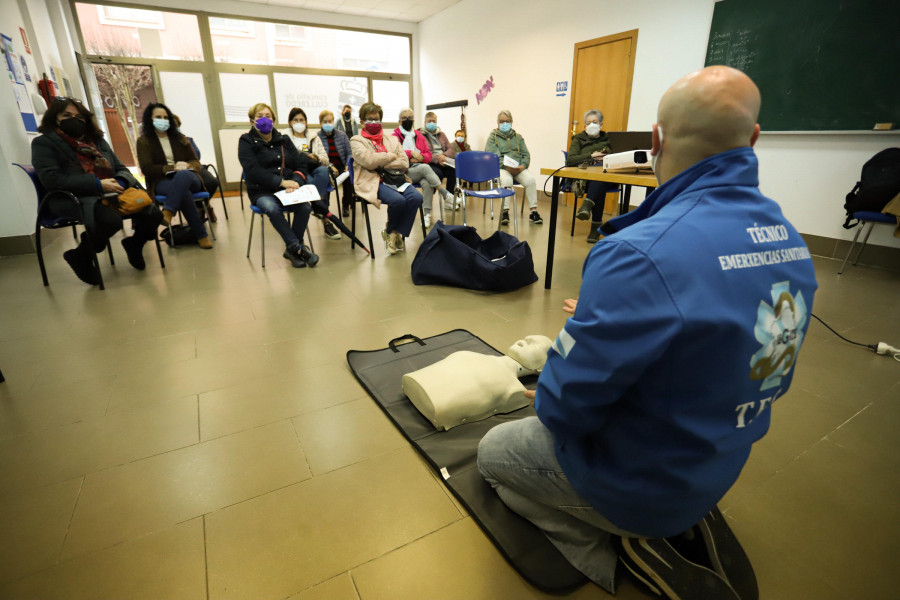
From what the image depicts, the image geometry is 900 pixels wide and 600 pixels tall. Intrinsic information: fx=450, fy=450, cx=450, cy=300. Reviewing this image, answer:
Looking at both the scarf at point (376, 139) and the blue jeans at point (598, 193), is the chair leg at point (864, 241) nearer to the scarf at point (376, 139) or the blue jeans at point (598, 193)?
the blue jeans at point (598, 193)

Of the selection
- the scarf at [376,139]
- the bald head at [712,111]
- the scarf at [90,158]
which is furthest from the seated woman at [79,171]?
the bald head at [712,111]

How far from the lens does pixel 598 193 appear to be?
444 cm

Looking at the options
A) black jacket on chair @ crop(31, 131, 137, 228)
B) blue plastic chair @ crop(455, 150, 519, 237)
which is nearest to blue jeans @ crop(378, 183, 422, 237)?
blue plastic chair @ crop(455, 150, 519, 237)

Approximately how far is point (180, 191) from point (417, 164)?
2.39 metres

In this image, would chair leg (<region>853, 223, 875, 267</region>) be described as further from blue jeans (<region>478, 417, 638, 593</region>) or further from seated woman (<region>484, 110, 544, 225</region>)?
blue jeans (<region>478, 417, 638, 593</region>)

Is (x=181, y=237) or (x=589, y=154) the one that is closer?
(x=181, y=237)

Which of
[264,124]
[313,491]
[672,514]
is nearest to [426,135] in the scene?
[264,124]

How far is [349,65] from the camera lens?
8.65 metres

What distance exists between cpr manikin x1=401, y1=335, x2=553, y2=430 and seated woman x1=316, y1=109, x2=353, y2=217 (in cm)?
371

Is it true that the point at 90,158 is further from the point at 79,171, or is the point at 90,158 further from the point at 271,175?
the point at 271,175

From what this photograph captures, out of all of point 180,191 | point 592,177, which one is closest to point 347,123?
point 180,191

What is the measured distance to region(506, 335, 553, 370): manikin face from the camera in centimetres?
189

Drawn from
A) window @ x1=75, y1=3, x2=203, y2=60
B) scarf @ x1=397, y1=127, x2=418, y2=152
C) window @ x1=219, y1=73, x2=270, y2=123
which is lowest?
scarf @ x1=397, y1=127, x2=418, y2=152

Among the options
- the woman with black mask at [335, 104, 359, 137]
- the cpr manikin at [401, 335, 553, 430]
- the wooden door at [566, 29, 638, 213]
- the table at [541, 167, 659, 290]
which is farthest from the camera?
the woman with black mask at [335, 104, 359, 137]
